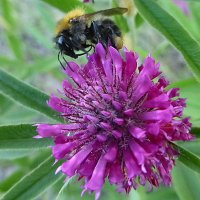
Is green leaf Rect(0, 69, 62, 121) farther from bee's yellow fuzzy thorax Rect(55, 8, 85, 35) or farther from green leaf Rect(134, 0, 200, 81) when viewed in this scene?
green leaf Rect(134, 0, 200, 81)

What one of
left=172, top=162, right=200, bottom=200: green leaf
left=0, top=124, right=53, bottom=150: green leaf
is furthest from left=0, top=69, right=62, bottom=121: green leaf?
left=172, top=162, right=200, bottom=200: green leaf

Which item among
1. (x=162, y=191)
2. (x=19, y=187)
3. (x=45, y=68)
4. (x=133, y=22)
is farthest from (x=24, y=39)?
(x=19, y=187)

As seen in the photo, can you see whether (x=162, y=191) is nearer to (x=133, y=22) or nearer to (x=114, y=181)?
(x=133, y=22)

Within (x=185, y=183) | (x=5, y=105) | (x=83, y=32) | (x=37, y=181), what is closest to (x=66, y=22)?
(x=83, y=32)

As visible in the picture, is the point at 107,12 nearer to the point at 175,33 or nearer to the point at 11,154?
the point at 175,33

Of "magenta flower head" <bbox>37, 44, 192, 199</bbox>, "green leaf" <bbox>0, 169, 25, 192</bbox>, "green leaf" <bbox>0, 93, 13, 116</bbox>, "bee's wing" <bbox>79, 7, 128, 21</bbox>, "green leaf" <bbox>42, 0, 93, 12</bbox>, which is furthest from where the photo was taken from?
"green leaf" <bbox>0, 93, 13, 116</bbox>

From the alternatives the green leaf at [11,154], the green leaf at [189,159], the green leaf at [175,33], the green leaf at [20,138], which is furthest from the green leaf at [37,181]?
the green leaf at [175,33]
